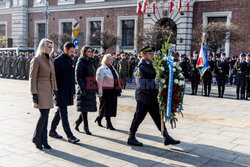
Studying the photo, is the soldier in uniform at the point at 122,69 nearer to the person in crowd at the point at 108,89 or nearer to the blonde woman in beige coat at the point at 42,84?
the person in crowd at the point at 108,89

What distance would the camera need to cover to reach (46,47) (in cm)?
536

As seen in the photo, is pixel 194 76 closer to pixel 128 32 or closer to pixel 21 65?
pixel 21 65

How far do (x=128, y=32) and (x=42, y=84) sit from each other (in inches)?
912

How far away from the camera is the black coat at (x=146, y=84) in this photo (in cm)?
571

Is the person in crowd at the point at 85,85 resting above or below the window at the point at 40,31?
below

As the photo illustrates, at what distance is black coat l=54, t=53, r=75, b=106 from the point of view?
A: 19.1ft

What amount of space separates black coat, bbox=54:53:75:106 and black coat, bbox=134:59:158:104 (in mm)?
1380

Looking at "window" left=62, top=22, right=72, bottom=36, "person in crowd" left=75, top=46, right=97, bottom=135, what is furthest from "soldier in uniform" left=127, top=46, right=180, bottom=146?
"window" left=62, top=22, right=72, bottom=36

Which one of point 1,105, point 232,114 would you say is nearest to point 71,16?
point 1,105

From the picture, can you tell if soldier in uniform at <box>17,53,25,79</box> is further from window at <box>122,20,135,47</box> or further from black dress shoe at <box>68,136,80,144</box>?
black dress shoe at <box>68,136,80,144</box>

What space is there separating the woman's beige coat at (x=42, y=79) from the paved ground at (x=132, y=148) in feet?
2.93

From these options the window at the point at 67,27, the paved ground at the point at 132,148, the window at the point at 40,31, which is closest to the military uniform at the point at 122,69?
the paved ground at the point at 132,148

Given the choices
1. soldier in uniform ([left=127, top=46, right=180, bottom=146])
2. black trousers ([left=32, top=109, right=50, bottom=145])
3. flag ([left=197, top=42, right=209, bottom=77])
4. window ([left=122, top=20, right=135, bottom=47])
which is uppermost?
window ([left=122, top=20, right=135, bottom=47])

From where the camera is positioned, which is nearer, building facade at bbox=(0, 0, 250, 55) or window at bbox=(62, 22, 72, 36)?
building facade at bbox=(0, 0, 250, 55)
